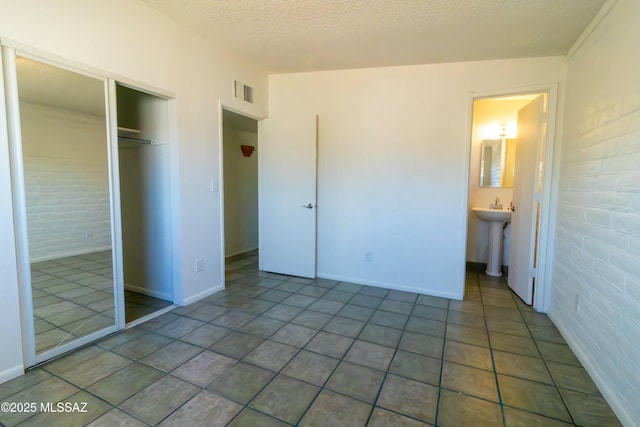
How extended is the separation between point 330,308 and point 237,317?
2.79ft

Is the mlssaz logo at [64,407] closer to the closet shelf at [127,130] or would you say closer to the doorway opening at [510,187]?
the closet shelf at [127,130]

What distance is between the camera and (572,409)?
1614mm

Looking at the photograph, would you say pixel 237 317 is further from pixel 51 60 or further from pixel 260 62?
pixel 260 62

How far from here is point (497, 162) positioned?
417 cm

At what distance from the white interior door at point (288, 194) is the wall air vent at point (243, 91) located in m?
0.36

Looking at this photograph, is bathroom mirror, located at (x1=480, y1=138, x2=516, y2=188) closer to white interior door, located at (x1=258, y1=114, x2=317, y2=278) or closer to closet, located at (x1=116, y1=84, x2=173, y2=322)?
white interior door, located at (x1=258, y1=114, x2=317, y2=278)

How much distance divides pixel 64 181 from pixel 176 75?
1213 millimetres

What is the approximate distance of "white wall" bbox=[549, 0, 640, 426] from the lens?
5.09 ft

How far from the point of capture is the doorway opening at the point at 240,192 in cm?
466


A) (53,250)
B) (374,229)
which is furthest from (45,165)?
(374,229)

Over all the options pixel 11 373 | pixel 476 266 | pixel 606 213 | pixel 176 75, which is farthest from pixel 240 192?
pixel 606 213

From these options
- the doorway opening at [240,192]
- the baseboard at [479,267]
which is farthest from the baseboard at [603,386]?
the doorway opening at [240,192]

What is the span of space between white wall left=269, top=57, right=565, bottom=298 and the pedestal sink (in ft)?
3.20

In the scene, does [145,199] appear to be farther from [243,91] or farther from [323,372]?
[323,372]
